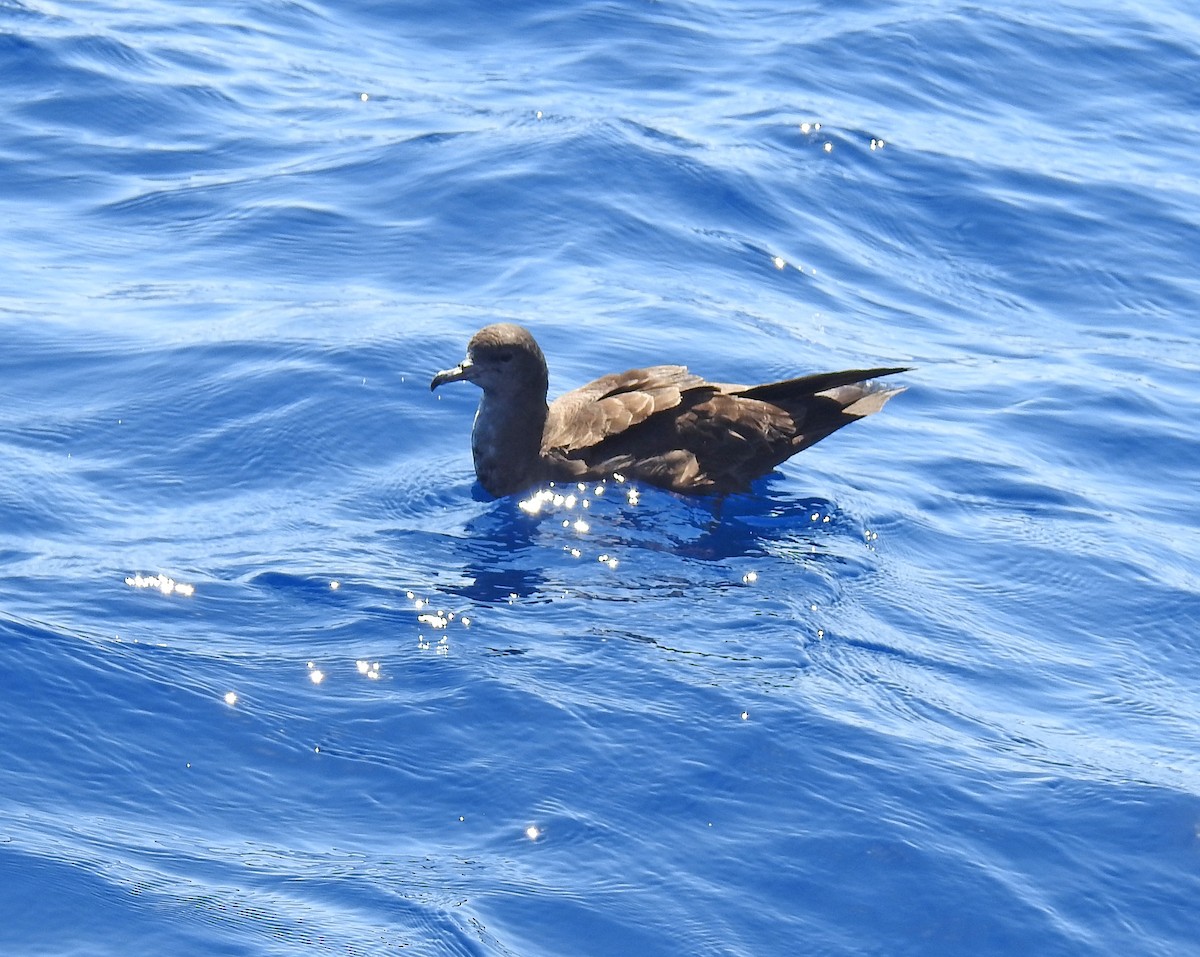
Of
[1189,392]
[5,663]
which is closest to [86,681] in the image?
[5,663]

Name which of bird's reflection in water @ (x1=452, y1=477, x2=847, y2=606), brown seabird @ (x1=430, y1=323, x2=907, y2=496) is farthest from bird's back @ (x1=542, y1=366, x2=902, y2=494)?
bird's reflection in water @ (x1=452, y1=477, x2=847, y2=606)

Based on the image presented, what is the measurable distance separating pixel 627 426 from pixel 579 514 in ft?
1.73

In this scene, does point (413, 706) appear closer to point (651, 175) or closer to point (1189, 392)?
point (1189, 392)

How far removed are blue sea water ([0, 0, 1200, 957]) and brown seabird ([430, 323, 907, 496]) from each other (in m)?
0.19

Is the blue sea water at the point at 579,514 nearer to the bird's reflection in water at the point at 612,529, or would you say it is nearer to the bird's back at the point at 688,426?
the bird's reflection in water at the point at 612,529

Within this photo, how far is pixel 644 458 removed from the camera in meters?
8.41

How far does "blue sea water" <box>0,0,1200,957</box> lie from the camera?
5559 mm

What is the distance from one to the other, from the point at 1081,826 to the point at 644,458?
316 cm

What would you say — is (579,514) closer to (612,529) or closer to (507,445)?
(612,529)

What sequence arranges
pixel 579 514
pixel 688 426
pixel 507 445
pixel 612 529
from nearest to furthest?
1. pixel 612 529
2. pixel 579 514
3. pixel 507 445
4. pixel 688 426

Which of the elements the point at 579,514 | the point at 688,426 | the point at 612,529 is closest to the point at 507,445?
the point at 579,514

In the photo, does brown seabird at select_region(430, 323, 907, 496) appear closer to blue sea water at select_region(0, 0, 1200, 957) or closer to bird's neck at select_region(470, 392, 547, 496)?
bird's neck at select_region(470, 392, 547, 496)

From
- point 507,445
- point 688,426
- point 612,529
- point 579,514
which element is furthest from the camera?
point 688,426

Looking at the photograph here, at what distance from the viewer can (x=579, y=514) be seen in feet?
26.8
